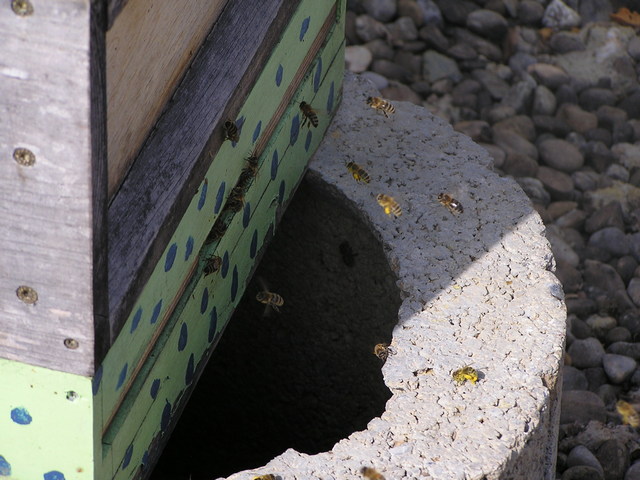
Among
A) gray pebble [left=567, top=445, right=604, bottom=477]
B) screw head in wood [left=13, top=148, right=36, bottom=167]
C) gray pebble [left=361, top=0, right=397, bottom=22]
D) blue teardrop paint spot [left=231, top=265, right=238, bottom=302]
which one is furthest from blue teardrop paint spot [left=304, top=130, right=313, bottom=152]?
gray pebble [left=361, top=0, right=397, bottom=22]

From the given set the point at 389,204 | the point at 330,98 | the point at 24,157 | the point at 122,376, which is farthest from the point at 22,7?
the point at 330,98

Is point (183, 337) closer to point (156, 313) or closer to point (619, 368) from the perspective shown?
point (156, 313)

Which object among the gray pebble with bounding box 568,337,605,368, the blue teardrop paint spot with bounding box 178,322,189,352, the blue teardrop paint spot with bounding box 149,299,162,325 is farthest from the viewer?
the gray pebble with bounding box 568,337,605,368

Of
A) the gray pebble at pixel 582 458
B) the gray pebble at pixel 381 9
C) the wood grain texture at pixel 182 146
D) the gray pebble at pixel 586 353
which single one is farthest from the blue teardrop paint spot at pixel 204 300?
the gray pebble at pixel 381 9

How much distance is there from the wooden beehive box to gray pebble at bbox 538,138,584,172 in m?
2.07

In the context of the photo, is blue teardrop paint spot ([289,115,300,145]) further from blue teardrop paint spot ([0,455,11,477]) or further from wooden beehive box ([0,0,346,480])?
blue teardrop paint spot ([0,455,11,477])

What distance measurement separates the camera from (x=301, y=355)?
3.67 m

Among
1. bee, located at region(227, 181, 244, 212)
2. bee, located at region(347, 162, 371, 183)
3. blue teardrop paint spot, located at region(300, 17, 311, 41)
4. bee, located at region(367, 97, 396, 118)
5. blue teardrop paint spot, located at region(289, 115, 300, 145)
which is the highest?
Result: blue teardrop paint spot, located at region(300, 17, 311, 41)

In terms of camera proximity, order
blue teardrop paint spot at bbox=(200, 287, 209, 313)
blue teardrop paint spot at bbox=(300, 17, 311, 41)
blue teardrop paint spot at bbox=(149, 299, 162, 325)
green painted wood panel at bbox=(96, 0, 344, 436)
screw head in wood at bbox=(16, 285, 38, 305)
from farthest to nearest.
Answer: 1. blue teardrop paint spot at bbox=(300, 17, 311, 41)
2. blue teardrop paint spot at bbox=(200, 287, 209, 313)
3. blue teardrop paint spot at bbox=(149, 299, 162, 325)
4. green painted wood panel at bbox=(96, 0, 344, 436)
5. screw head in wood at bbox=(16, 285, 38, 305)

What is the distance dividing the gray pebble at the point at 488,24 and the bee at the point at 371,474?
3474 millimetres

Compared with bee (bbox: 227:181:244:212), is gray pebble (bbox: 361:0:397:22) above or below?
below

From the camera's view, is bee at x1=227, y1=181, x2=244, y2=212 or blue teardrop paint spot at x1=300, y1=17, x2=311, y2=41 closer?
bee at x1=227, y1=181, x2=244, y2=212

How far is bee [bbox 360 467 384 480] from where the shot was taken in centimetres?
235

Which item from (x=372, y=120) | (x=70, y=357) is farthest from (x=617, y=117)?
(x=70, y=357)
